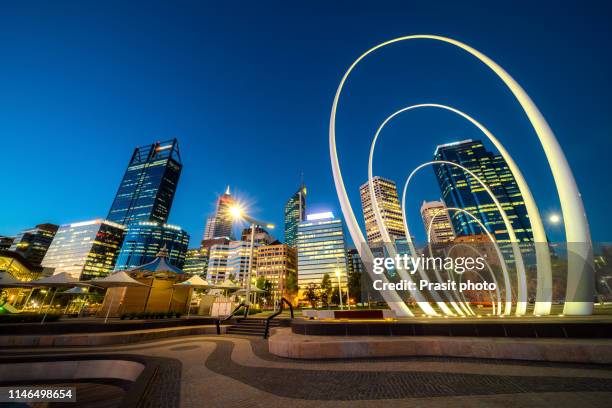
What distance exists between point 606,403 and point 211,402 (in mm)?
6438

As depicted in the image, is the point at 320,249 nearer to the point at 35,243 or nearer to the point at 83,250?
the point at 83,250

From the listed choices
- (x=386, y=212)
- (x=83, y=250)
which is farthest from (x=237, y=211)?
(x=83, y=250)

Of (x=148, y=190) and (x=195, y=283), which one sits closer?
(x=195, y=283)

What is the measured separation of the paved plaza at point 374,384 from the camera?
3.98 m

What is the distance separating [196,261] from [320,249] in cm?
12095

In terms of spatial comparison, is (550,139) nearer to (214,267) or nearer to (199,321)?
(199,321)

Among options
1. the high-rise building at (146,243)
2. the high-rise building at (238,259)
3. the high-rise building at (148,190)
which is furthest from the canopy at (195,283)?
the high-rise building at (148,190)

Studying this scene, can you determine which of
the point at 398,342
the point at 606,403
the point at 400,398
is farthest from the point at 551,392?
the point at 398,342

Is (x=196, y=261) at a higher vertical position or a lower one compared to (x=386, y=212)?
lower

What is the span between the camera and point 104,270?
13538 centimetres

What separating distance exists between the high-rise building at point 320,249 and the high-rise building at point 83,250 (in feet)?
375

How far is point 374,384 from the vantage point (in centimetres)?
497

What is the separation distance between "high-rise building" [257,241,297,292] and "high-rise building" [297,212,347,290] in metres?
8.87

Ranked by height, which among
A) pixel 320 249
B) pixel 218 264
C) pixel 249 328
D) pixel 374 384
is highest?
pixel 218 264
